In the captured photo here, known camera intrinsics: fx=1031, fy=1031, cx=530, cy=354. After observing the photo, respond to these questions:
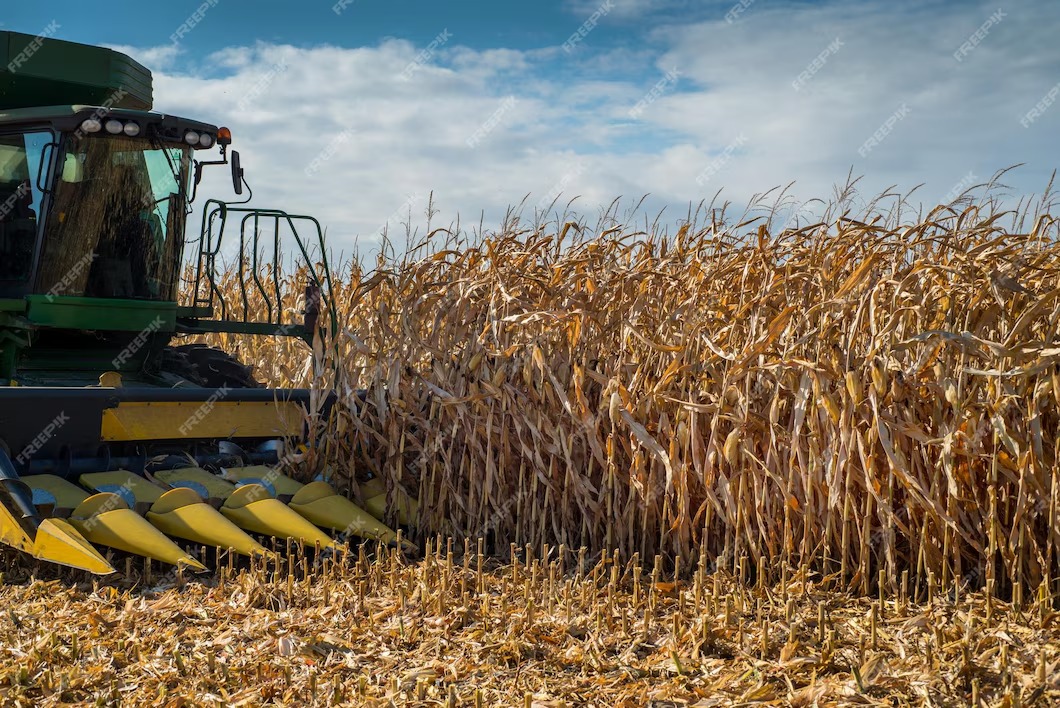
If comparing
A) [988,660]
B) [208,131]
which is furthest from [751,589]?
[208,131]

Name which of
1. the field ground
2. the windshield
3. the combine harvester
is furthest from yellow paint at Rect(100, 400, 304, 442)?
the windshield

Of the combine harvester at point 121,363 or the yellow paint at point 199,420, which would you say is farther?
the yellow paint at point 199,420

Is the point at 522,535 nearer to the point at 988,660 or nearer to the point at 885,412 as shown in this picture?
the point at 885,412

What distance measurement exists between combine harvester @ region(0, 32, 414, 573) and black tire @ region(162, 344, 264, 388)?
1cm

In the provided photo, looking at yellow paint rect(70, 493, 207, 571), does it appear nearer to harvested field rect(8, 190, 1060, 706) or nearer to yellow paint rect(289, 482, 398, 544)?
harvested field rect(8, 190, 1060, 706)

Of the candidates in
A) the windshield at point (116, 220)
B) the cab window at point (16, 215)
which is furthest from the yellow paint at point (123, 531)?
the cab window at point (16, 215)

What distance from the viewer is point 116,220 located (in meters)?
6.11

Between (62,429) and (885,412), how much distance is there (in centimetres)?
373

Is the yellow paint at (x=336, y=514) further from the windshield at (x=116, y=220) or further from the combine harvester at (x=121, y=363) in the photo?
the windshield at (x=116, y=220)

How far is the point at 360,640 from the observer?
3668 mm

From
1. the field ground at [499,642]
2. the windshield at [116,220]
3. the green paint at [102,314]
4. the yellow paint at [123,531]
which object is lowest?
the field ground at [499,642]

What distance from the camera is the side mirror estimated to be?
20.0 ft

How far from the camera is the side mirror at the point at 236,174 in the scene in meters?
6.10

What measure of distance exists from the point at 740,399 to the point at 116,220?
3.92m
